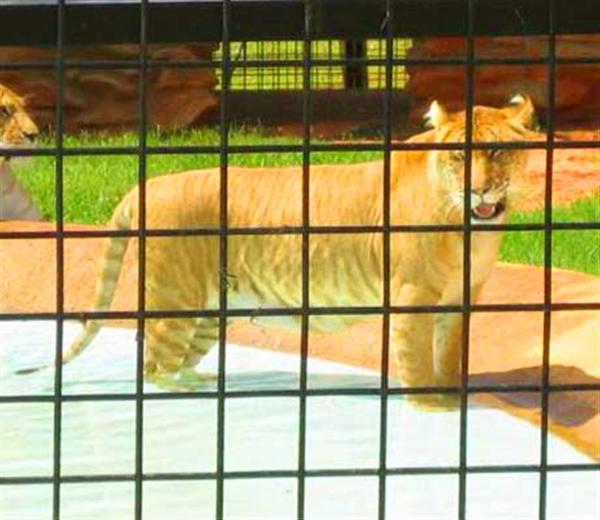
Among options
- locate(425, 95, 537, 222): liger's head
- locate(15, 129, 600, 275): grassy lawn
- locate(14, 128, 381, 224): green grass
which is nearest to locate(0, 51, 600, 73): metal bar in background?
locate(425, 95, 537, 222): liger's head

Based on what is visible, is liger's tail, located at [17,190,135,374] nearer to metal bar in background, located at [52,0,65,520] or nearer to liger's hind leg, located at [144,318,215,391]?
liger's hind leg, located at [144,318,215,391]

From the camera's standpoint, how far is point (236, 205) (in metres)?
6.25

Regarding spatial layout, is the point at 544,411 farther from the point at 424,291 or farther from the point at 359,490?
the point at 424,291

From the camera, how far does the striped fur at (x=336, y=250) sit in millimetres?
5645

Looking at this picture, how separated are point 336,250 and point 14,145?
2.07 meters

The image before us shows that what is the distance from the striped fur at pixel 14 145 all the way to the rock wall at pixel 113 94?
133 centimetres

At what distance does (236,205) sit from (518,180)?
95 cm

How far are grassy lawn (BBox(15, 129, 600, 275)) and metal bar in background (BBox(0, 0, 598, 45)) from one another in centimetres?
519

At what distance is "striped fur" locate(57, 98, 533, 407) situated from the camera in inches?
222

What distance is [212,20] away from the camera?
150 centimetres

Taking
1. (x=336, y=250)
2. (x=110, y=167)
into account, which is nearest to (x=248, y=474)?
(x=336, y=250)

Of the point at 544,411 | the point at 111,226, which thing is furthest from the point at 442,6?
the point at 111,226

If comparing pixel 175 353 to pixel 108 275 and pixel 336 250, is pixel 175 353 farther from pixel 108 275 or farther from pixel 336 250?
pixel 336 250

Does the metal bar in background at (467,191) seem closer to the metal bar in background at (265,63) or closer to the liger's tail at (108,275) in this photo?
the metal bar in background at (265,63)
